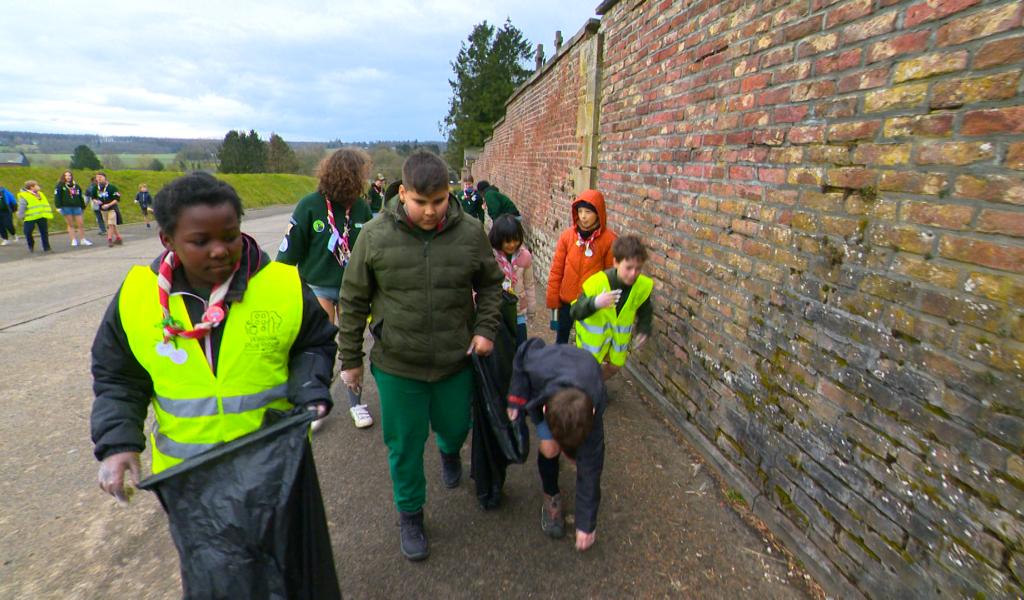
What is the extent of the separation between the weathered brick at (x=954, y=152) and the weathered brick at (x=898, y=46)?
1.17 ft

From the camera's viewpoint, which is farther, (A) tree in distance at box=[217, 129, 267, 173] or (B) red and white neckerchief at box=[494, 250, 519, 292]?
(A) tree in distance at box=[217, 129, 267, 173]

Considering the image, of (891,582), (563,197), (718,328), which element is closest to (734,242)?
(718,328)

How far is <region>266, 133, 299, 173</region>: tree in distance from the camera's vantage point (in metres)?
51.4

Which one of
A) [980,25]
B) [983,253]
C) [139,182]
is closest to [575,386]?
[983,253]

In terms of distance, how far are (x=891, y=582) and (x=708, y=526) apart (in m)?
0.83

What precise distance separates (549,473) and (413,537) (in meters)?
0.73

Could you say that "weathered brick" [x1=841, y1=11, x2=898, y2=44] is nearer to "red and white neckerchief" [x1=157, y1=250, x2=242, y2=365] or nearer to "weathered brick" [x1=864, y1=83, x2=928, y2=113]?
"weathered brick" [x1=864, y1=83, x2=928, y2=113]

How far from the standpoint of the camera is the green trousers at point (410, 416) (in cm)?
240

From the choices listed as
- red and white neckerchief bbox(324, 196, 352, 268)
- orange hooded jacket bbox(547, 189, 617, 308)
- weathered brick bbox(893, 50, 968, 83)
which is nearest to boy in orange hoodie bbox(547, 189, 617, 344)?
orange hooded jacket bbox(547, 189, 617, 308)

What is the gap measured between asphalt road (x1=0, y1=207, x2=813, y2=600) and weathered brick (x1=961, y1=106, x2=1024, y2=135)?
1.96m

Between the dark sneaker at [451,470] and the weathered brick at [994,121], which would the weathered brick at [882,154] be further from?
the dark sneaker at [451,470]

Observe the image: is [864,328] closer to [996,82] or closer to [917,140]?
[917,140]

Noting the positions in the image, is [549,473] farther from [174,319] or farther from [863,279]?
[174,319]

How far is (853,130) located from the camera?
6.91 feet
